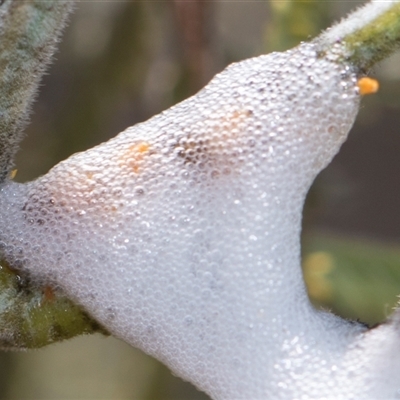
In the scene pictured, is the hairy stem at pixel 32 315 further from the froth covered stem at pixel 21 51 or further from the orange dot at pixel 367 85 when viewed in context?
the orange dot at pixel 367 85

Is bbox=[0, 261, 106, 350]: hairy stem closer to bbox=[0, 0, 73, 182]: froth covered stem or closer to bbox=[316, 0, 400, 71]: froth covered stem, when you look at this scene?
bbox=[0, 0, 73, 182]: froth covered stem

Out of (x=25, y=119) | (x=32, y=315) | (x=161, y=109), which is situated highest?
(x=25, y=119)

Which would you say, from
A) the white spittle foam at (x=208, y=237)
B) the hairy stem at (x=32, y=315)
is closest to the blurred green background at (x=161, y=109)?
the white spittle foam at (x=208, y=237)

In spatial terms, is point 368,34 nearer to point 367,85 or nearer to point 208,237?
point 367,85

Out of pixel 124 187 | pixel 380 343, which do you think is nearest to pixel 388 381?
pixel 380 343

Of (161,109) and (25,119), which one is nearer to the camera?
(25,119)

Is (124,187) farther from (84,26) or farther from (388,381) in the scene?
(84,26)

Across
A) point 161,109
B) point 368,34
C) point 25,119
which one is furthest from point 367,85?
point 161,109
